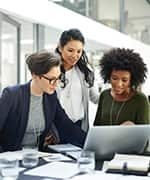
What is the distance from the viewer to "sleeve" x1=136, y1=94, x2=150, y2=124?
2.23 meters

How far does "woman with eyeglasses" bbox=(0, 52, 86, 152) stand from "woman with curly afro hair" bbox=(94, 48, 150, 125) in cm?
39

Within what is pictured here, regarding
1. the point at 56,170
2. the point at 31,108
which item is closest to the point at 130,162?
the point at 56,170

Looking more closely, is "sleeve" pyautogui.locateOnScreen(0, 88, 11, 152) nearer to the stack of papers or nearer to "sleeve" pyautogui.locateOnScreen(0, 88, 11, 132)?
"sleeve" pyautogui.locateOnScreen(0, 88, 11, 132)

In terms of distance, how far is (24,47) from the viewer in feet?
16.1

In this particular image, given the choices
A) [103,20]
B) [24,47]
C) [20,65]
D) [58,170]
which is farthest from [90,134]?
[103,20]

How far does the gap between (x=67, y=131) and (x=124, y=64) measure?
0.60 m

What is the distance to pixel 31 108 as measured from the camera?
7.13 feet

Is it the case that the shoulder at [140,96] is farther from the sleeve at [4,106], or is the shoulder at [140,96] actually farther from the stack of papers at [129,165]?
the sleeve at [4,106]

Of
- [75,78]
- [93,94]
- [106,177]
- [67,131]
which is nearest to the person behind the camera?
[106,177]

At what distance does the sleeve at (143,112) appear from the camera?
87.8 inches

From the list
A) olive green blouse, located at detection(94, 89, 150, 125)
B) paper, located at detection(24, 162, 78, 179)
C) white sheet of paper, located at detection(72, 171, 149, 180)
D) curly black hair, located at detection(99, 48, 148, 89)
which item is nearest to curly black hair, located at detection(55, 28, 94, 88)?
curly black hair, located at detection(99, 48, 148, 89)

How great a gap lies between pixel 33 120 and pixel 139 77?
0.80 metres

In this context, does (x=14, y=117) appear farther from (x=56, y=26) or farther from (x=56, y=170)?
(x=56, y=26)

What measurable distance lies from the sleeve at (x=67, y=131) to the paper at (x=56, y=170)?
1.57ft
